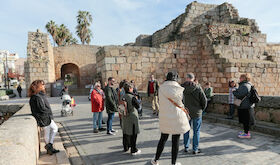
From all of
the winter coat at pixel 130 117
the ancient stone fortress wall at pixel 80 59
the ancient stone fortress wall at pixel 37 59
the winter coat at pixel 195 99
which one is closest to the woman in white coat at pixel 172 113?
the winter coat at pixel 195 99

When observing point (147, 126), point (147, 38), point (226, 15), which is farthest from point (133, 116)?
point (147, 38)

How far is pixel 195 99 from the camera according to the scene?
3.69 metres

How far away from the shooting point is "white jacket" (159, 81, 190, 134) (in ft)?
9.74

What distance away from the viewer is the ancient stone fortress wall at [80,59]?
76.7ft

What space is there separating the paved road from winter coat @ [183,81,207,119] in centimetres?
90

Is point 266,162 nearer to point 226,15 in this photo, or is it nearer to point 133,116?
point 133,116

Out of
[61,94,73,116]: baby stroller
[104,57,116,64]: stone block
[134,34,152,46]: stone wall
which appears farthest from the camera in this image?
[134,34,152,46]: stone wall

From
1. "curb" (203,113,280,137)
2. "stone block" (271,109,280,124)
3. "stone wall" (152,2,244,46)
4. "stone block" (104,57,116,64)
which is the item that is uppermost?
"stone wall" (152,2,244,46)

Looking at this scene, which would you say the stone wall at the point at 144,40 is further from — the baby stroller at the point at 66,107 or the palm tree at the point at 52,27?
the palm tree at the point at 52,27

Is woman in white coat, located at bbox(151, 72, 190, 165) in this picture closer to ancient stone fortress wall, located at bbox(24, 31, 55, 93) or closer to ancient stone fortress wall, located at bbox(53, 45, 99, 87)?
ancient stone fortress wall, located at bbox(24, 31, 55, 93)

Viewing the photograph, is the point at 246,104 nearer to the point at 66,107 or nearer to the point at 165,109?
the point at 165,109

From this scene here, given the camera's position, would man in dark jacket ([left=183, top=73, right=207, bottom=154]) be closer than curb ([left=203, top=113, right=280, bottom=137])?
Yes

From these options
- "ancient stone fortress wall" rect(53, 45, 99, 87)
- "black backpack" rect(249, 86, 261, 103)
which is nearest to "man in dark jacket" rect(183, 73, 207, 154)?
"black backpack" rect(249, 86, 261, 103)

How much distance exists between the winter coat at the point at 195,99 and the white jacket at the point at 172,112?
689 mm
